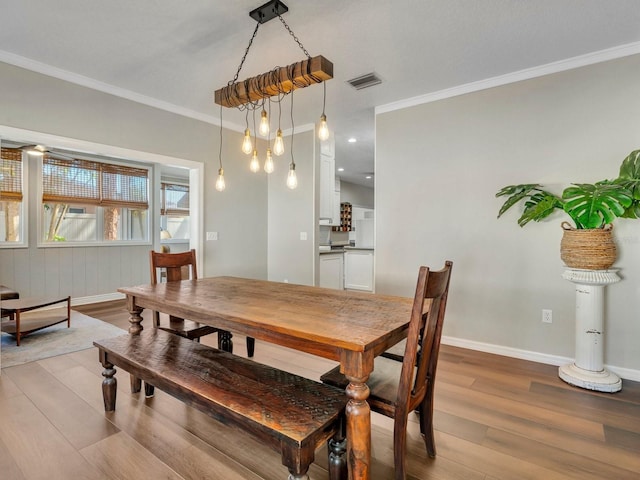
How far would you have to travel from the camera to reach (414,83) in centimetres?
316

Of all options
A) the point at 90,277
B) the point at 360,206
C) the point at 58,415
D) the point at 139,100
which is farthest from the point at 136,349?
the point at 360,206

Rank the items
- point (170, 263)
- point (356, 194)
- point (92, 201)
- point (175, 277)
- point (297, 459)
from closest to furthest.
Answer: point (297, 459) < point (170, 263) < point (175, 277) < point (92, 201) < point (356, 194)

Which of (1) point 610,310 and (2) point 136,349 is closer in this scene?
(2) point 136,349

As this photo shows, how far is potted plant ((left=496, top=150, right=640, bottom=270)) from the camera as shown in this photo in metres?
2.17

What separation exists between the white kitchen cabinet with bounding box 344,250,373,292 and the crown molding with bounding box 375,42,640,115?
10.2 ft

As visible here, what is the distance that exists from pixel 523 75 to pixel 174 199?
6.43 m

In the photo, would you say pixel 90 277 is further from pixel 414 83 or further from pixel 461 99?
pixel 461 99

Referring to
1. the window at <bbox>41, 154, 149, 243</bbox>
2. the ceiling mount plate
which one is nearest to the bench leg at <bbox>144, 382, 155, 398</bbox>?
the ceiling mount plate

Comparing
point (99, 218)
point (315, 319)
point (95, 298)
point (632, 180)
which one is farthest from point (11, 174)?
point (632, 180)

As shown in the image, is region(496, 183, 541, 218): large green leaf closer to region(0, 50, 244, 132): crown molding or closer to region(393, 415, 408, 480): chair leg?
region(393, 415, 408, 480): chair leg

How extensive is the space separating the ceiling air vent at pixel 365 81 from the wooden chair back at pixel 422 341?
218cm

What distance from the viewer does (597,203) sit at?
2.24 m

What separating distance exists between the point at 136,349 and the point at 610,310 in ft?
11.4

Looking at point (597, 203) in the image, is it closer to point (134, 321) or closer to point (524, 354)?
→ point (524, 354)
